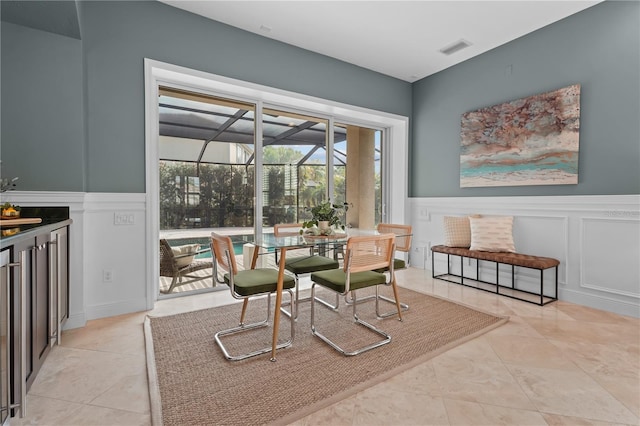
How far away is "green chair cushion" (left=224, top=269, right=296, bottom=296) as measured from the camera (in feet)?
7.17

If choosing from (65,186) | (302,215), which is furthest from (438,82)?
(65,186)

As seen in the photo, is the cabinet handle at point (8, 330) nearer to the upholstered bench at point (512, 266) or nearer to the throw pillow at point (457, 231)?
the upholstered bench at point (512, 266)

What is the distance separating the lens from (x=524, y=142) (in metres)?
3.81

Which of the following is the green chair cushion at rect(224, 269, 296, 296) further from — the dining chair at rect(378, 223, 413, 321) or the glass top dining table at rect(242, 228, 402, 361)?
the dining chair at rect(378, 223, 413, 321)

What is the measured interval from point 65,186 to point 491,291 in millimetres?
4400

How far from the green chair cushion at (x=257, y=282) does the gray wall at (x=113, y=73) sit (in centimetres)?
156

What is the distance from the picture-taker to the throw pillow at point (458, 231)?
165 inches

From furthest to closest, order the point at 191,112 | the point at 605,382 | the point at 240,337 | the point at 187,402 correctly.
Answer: the point at 191,112
the point at 240,337
the point at 605,382
the point at 187,402

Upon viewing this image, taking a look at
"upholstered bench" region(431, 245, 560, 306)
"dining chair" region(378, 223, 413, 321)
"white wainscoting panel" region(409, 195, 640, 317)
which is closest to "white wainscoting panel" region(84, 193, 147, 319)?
"dining chair" region(378, 223, 413, 321)

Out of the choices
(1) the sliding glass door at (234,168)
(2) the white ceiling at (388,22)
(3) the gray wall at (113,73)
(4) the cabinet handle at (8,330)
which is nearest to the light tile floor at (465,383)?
(4) the cabinet handle at (8,330)

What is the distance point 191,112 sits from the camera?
368 cm

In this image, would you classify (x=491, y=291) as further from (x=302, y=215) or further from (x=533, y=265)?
(x=302, y=215)

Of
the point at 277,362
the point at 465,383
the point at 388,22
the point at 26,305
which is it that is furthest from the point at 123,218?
the point at 388,22

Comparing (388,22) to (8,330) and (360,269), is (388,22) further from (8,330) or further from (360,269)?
(8,330)
